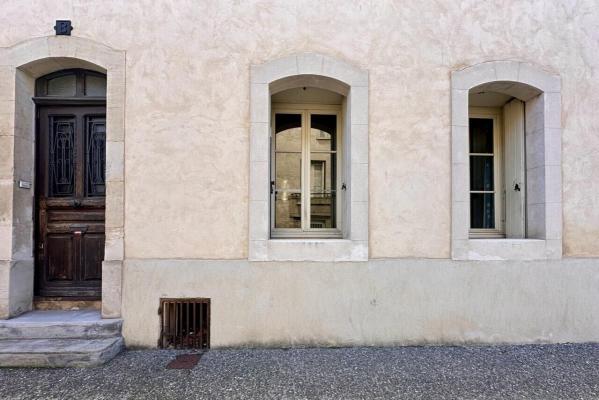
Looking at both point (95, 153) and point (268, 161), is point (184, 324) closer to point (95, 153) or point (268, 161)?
point (268, 161)

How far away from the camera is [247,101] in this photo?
4.02 metres

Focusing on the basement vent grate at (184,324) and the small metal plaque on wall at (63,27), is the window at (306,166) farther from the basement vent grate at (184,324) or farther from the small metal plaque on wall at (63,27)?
the small metal plaque on wall at (63,27)

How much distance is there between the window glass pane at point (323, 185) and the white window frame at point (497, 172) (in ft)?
6.28

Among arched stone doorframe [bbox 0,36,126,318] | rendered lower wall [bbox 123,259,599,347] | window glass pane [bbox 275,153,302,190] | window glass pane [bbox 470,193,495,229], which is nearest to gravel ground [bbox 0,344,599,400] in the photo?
rendered lower wall [bbox 123,259,599,347]

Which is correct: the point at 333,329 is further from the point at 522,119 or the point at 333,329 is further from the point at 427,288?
the point at 522,119

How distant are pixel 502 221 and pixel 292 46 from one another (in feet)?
11.9

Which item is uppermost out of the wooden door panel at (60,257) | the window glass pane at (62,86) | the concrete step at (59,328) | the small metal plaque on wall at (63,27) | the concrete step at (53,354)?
the small metal plaque on wall at (63,27)

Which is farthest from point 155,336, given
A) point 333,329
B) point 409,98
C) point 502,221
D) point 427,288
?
point 502,221

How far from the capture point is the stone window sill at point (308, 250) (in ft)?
12.9

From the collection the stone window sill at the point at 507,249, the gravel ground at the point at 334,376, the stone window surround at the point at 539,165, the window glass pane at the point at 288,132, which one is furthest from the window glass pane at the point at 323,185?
the gravel ground at the point at 334,376

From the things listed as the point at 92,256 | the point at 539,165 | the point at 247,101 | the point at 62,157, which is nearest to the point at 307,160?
the point at 247,101

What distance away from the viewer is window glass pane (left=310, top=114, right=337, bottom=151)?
4629mm

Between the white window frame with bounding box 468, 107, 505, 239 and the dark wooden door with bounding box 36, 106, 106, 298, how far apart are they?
494 centimetres

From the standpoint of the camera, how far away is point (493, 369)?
338 centimetres
